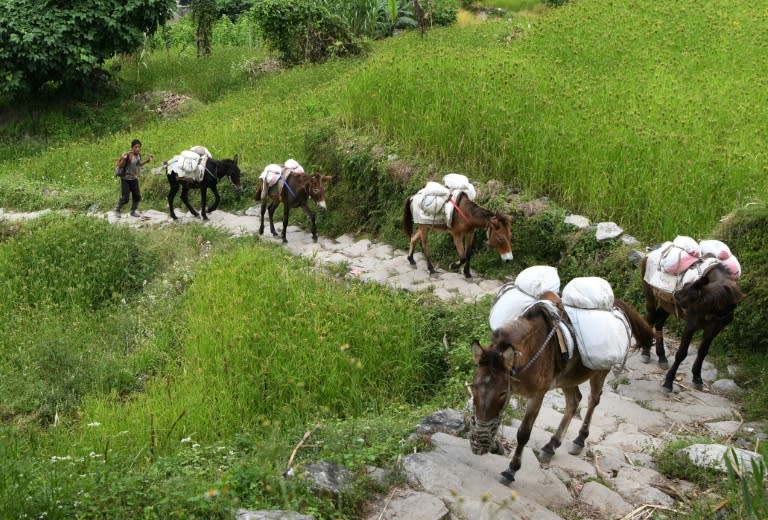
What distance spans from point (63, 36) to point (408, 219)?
14.2 m

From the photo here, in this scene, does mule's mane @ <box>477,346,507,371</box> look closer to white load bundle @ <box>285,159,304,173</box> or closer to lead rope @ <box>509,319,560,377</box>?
lead rope @ <box>509,319,560,377</box>

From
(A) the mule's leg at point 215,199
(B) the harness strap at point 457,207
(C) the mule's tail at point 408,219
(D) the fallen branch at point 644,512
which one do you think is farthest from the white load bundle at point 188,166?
(D) the fallen branch at point 644,512

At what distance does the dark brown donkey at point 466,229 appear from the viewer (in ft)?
30.4

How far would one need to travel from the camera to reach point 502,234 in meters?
9.24

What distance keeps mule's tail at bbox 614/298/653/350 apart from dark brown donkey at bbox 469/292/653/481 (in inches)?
5.7

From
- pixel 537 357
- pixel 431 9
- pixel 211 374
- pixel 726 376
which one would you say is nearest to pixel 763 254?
pixel 726 376

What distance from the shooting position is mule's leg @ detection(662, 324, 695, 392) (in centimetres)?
711

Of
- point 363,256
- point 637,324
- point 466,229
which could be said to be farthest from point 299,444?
point 363,256

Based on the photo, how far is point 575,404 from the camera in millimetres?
5863

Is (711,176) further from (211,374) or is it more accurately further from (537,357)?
(211,374)

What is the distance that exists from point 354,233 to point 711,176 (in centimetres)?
568

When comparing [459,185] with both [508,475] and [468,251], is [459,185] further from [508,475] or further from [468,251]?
[508,475]

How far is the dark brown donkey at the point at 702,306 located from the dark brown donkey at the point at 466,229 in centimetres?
224

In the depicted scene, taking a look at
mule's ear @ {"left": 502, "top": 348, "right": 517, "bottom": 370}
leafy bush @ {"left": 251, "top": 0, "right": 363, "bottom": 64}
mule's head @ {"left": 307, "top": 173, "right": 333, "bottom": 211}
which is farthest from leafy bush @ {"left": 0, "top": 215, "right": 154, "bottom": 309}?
leafy bush @ {"left": 251, "top": 0, "right": 363, "bottom": 64}
